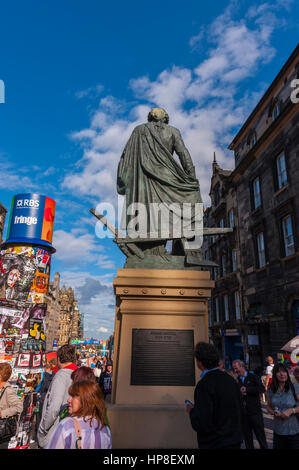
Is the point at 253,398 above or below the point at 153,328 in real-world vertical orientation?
below

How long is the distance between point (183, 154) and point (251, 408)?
5304 mm

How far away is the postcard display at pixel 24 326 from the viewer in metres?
8.27

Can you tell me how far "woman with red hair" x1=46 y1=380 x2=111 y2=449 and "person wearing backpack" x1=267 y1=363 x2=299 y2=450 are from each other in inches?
125

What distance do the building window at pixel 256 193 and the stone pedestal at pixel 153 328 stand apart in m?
18.7

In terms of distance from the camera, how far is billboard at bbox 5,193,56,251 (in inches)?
631

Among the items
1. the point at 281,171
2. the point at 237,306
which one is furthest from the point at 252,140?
the point at 237,306

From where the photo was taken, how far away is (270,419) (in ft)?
33.9

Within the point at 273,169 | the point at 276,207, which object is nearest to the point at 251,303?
the point at 276,207

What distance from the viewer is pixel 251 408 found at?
6.26 m

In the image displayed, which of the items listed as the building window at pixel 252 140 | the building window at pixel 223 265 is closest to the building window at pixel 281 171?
the building window at pixel 252 140

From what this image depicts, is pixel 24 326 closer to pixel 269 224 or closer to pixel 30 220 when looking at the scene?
pixel 30 220

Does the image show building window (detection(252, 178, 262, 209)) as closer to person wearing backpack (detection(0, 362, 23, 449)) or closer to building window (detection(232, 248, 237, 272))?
building window (detection(232, 248, 237, 272))
